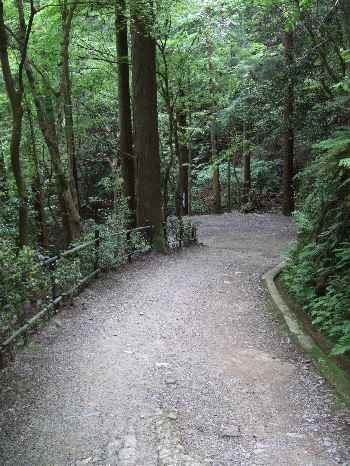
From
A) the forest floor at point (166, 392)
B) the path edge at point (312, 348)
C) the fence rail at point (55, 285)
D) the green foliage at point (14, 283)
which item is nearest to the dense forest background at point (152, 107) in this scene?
the green foliage at point (14, 283)

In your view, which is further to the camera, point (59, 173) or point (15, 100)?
point (59, 173)

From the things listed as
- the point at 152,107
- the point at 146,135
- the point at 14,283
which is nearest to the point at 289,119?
the point at 152,107

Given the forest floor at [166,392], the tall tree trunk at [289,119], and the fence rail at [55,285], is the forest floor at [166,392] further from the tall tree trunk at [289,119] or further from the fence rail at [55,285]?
the tall tree trunk at [289,119]

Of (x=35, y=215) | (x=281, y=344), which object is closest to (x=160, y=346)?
(x=281, y=344)

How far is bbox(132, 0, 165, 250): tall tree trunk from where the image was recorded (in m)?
13.7

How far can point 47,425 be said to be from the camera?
4312 millimetres

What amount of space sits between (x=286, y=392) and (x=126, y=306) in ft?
13.3

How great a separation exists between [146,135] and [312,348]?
9.53 metres

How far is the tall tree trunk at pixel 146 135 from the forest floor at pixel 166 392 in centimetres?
A: 546

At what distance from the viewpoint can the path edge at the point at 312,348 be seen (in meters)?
4.99

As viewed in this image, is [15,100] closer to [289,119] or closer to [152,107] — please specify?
[152,107]

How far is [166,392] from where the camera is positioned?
16.4ft

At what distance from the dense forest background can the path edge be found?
297 millimetres

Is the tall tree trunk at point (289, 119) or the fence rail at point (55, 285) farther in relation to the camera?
the tall tree trunk at point (289, 119)
